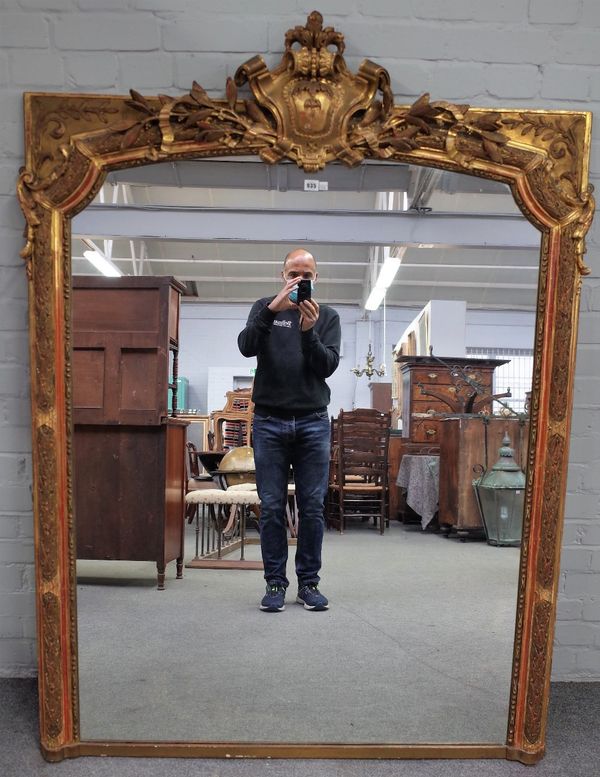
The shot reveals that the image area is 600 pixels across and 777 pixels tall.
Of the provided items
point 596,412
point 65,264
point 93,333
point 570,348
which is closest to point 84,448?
point 93,333

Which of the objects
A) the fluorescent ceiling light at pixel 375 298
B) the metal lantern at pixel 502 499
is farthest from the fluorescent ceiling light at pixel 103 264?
the metal lantern at pixel 502 499

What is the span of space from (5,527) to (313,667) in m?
1.11

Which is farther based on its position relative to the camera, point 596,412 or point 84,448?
point 596,412

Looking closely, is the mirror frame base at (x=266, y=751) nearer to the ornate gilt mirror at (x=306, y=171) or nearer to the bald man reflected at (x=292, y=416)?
the ornate gilt mirror at (x=306, y=171)

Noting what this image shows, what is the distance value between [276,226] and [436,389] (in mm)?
697

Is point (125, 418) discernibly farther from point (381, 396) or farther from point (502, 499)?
point (502, 499)

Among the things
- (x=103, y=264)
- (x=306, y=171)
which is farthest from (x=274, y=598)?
(x=306, y=171)

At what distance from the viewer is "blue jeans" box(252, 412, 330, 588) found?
2.37 m

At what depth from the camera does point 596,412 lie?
255 cm

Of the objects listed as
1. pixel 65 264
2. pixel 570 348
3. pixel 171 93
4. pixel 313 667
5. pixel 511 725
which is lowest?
pixel 511 725

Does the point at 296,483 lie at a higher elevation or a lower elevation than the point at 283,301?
lower

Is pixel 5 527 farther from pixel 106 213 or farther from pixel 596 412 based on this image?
pixel 596 412

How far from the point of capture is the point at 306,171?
228 centimetres

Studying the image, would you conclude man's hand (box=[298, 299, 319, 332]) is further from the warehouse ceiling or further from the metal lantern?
the metal lantern
